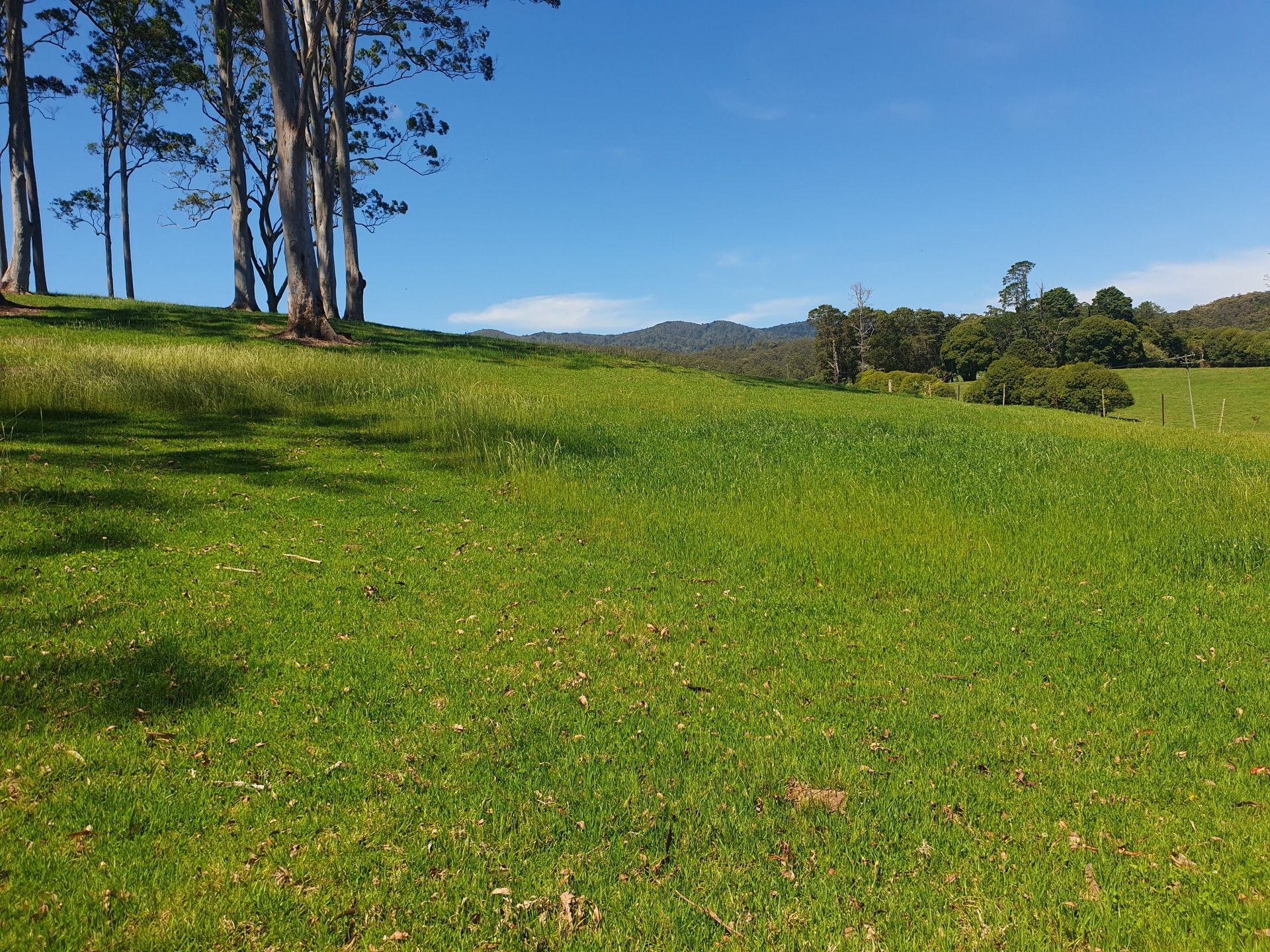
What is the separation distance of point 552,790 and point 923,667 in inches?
101

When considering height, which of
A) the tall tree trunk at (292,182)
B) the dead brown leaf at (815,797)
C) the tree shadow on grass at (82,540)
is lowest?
the dead brown leaf at (815,797)

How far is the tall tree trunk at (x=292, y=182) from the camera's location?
16.2m

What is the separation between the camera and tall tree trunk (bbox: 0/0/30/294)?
797 inches

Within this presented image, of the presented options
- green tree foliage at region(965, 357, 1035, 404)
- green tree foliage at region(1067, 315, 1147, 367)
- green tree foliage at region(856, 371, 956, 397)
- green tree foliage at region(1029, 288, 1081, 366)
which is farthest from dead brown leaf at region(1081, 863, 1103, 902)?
green tree foliage at region(1029, 288, 1081, 366)

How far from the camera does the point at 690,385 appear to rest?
2064 centimetres

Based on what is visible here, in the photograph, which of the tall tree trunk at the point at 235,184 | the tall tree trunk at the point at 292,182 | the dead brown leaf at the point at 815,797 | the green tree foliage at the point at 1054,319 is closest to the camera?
the dead brown leaf at the point at 815,797

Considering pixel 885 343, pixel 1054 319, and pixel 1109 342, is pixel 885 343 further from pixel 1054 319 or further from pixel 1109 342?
pixel 1054 319

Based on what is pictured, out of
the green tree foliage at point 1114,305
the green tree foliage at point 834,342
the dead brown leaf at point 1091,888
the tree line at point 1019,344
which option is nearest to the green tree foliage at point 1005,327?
the tree line at point 1019,344

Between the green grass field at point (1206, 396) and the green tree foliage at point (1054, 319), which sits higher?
the green tree foliage at point (1054, 319)

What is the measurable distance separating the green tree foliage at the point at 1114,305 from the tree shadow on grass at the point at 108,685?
108 m

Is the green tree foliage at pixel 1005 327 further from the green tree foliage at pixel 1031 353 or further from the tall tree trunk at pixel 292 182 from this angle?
the tall tree trunk at pixel 292 182

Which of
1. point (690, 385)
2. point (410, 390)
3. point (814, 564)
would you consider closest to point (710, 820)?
point (814, 564)

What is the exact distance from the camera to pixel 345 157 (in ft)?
85.5

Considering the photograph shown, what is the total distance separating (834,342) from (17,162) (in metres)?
72.2
